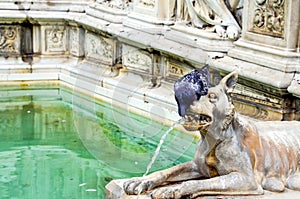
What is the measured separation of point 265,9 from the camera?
6.43 metres

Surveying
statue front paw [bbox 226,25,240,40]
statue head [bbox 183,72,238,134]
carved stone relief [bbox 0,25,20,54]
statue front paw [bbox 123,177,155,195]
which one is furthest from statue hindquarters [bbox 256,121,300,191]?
carved stone relief [bbox 0,25,20,54]

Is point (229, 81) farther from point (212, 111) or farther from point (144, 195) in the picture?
point (144, 195)

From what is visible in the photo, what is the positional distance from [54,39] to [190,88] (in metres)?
6.87

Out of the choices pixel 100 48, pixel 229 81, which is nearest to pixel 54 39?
pixel 100 48

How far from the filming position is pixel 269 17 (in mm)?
6402

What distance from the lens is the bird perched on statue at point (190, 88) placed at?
339 centimetres

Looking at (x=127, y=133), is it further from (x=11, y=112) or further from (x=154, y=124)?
(x=11, y=112)

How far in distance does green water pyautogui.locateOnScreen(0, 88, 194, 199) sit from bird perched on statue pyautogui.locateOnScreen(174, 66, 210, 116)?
7.61 feet

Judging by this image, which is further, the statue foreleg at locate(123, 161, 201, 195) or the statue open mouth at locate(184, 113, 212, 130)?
the statue foreleg at locate(123, 161, 201, 195)

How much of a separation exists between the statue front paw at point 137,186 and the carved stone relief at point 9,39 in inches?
255

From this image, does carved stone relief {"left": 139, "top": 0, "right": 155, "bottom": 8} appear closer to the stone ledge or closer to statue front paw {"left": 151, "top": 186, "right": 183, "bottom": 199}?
the stone ledge

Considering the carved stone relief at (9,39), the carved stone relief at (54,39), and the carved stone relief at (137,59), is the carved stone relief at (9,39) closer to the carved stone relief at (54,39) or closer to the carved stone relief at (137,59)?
the carved stone relief at (54,39)

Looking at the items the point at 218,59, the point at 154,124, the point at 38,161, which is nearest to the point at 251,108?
the point at 218,59

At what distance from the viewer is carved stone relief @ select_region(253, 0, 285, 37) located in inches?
247
